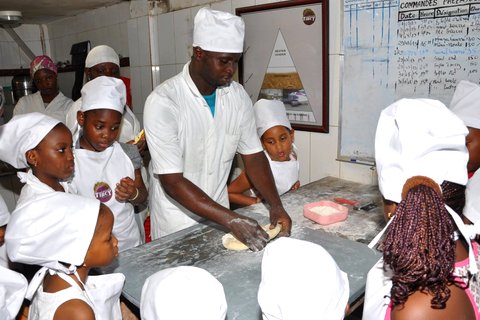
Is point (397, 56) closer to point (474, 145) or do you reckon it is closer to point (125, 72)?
point (474, 145)

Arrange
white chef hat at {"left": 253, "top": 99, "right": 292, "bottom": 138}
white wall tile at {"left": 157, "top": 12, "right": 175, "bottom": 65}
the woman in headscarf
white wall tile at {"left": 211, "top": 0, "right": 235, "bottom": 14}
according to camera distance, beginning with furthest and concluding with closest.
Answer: white wall tile at {"left": 157, "top": 12, "right": 175, "bottom": 65}, the woman in headscarf, white wall tile at {"left": 211, "top": 0, "right": 235, "bottom": 14}, white chef hat at {"left": 253, "top": 99, "right": 292, "bottom": 138}

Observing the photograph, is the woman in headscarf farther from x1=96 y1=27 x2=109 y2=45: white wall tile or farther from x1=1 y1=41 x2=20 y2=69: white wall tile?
x1=1 y1=41 x2=20 y2=69: white wall tile

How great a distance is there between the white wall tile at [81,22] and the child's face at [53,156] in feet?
12.1

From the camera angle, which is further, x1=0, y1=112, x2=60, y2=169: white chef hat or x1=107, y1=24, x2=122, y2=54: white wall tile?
x1=107, y1=24, x2=122, y2=54: white wall tile

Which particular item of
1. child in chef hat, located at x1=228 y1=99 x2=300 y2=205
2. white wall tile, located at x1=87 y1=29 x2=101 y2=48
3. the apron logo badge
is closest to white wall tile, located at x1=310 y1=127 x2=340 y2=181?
child in chef hat, located at x1=228 y1=99 x2=300 y2=205

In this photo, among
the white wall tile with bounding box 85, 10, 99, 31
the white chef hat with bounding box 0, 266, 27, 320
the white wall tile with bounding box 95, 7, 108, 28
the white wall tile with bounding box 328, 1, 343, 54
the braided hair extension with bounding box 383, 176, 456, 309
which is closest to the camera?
the braided hair extension with bounding box 383, 176, 456, 309

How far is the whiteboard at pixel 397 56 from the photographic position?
210cm

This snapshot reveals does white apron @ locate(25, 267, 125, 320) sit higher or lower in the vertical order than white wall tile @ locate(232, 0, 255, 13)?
lower

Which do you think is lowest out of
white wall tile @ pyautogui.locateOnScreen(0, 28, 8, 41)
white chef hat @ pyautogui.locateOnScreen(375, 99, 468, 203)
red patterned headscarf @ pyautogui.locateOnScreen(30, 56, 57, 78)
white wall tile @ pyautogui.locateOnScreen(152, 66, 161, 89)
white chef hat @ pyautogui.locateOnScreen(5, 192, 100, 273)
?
white chef hat @ pyautogui.locateOnScreen(5, 192, 100, 273)

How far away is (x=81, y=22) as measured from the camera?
4.90 meters

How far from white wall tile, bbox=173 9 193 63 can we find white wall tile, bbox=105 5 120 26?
104cm

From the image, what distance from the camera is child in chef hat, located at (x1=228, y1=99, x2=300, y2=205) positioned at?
2.47 m

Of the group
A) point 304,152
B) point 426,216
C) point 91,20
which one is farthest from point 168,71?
point 426,216

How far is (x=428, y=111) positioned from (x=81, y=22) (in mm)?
5020
